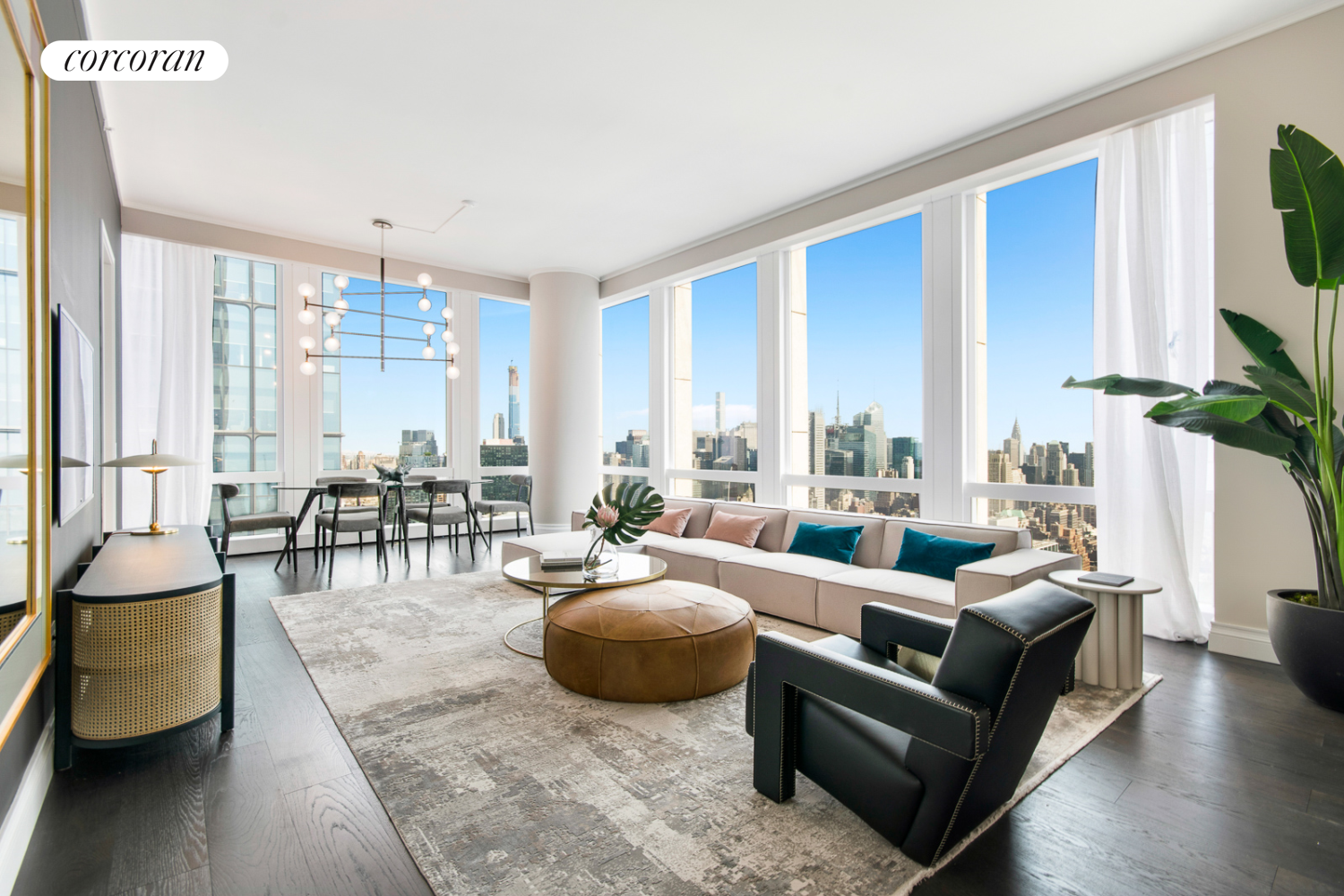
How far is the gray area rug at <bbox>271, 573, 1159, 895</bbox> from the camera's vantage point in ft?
5.46

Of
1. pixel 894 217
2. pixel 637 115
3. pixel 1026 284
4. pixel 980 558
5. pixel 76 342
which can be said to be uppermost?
pixel 637 115

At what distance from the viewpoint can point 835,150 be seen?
452 centimetres

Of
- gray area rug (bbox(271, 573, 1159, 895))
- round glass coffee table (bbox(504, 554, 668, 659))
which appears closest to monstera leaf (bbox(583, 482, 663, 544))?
round glass coffee table (bbox(504, 554, 668, 659))

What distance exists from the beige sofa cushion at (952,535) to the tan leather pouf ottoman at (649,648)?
58.3 inches

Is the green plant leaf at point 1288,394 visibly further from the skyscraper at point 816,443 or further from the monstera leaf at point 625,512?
the skyscraper at point 816,443

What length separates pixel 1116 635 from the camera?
9.54ft

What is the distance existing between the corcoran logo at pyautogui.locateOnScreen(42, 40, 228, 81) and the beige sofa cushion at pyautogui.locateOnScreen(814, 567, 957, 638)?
3.86m

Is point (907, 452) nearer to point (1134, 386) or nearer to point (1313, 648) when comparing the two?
point (1134, 386)

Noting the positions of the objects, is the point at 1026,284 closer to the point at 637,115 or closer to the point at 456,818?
the point at 637,115

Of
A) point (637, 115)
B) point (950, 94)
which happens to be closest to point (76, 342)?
point (637, 115)

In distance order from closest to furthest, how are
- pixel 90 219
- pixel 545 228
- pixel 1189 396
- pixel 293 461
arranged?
pixel 1189 396, pixel 90 219, pixel 545 228, pixel 293 461

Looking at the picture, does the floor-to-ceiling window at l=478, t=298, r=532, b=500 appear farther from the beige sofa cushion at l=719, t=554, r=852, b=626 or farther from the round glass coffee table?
the beige sofa cushion at l=719, t=554, r=852, b=626

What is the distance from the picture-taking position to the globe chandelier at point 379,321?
543 centimetres

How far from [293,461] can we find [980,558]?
6532mm
